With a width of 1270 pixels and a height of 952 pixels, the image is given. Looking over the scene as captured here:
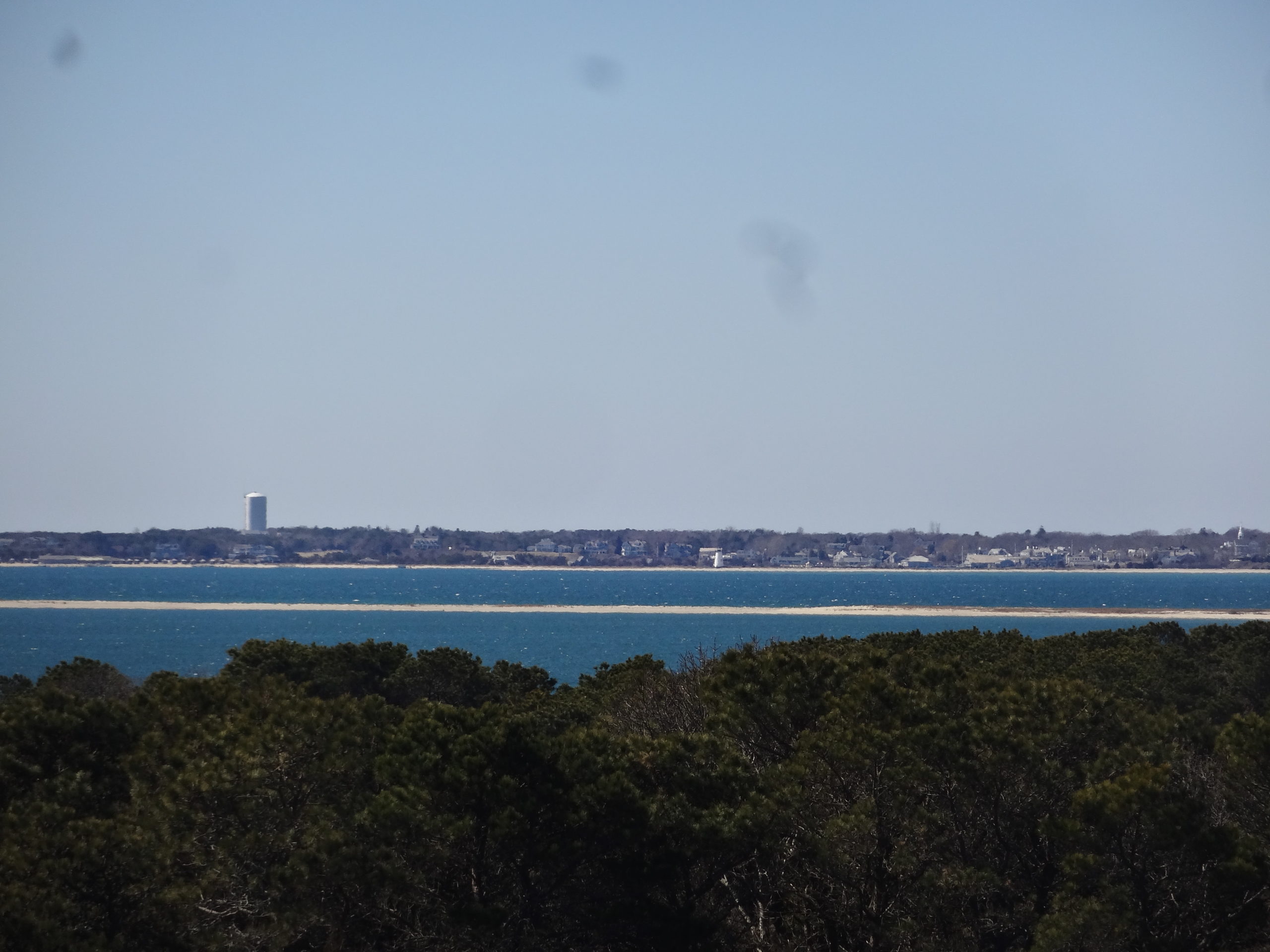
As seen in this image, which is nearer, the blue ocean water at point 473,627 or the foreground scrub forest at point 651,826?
the foreground scrub forest at point 651,826

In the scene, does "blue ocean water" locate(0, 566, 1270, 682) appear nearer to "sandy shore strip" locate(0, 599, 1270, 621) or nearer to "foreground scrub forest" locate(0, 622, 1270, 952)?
"sandy shore strip" locate(0, 599, 1270, 621)

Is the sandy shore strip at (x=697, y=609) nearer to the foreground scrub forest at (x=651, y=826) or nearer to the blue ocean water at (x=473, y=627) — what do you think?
the blue ocean water at (x=473, y=627)

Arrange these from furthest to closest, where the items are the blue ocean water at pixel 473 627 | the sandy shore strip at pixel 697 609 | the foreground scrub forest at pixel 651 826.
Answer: the sandy shore strip at pixel 697 609 < the blue ocean water at pixel 473 627 < the foreground scrub forest at pixel 651 826

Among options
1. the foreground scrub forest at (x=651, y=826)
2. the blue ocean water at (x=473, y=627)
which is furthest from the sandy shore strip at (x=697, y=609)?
the foreground scrub forest at (x=651, y=826)

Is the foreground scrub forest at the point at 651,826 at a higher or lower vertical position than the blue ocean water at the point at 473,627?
higher

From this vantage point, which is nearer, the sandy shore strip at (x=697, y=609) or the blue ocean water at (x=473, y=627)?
the blue ocean water at (x=473, y=627)

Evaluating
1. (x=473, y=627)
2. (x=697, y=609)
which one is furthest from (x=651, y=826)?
(x=697, y=609)

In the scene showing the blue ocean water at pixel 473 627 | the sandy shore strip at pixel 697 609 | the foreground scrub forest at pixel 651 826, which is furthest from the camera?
the sandy shore strip at pixel 697 609
